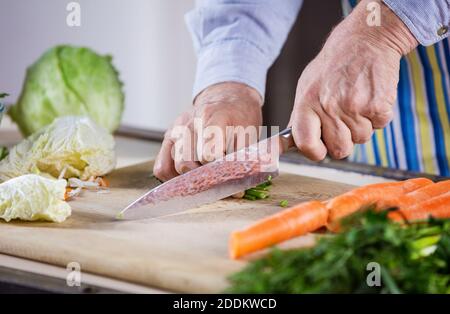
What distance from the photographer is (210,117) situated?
227 centimetres

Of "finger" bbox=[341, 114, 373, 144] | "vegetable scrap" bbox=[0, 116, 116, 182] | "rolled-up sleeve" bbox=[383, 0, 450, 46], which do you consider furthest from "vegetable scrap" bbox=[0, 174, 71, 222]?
"rolled-up sleeve" bbox=[383, 0, 450, 46]

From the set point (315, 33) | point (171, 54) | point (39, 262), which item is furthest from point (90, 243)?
point (171, 54)

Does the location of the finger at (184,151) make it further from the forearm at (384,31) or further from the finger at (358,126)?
the forearm at (384,31)

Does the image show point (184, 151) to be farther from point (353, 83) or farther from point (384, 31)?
point (384, 31)

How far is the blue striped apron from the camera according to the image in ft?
8.56

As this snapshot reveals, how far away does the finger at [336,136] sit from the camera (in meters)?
2.05

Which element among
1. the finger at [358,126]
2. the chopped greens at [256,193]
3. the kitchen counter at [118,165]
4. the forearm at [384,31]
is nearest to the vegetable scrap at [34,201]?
the kitchen counter at [118,165]

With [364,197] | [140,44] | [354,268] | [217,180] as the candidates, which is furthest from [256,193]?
[140,44]

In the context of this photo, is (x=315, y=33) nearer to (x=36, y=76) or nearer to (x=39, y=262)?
(x=36, y=76)

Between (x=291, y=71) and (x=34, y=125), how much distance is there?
1699mm

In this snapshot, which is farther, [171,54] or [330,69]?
[171,54]

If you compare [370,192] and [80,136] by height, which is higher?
[80,136]
